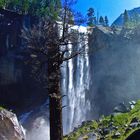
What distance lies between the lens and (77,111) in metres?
58.5

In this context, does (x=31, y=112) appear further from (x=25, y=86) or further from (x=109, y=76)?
(x=109, y=76)

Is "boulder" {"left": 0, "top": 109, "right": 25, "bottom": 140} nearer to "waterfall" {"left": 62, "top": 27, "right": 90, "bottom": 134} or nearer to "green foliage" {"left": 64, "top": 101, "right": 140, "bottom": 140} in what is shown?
"green foliage" {"left": 64, "top": 101, "right": 140, "bottom": 140}

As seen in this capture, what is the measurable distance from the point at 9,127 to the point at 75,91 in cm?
3090

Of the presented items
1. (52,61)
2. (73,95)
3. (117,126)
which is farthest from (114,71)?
(52,61)

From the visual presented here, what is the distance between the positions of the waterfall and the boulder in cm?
2582

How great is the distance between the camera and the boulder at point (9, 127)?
27.7m

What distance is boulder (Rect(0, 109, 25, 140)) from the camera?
27.7 m

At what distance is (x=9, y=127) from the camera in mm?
28406

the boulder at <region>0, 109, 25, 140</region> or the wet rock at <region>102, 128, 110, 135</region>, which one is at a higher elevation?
the wet rock at <region>102, 128, 110, 135</region>

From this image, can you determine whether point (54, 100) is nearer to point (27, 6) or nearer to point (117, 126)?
point (117, 126)

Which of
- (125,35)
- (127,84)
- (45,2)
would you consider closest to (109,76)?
(127,84)

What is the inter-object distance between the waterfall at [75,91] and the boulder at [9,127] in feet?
84.7

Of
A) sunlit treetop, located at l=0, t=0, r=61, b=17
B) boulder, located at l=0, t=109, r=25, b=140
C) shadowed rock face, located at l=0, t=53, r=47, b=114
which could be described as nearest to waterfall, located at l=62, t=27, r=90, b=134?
shadowed rock face, located at l=0, t=53, r=47, b=114

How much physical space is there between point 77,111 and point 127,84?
11.9 meters
